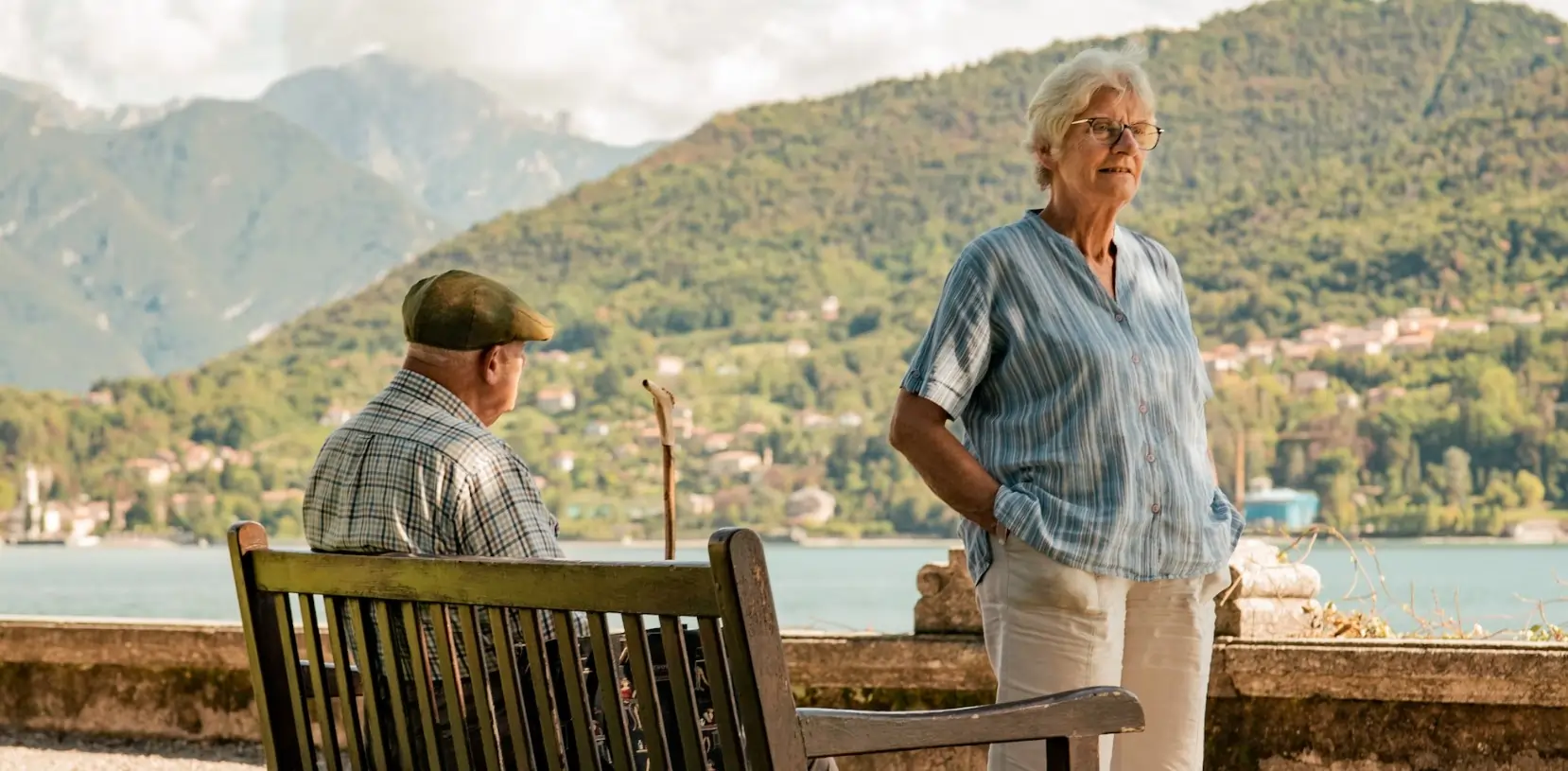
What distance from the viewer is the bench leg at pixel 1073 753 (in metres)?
2.09

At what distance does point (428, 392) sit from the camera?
2.60 metres

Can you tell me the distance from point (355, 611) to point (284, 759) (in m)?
0.29

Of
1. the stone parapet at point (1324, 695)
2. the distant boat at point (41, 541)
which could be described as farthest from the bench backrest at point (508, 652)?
the distant boat at point (41, 541)

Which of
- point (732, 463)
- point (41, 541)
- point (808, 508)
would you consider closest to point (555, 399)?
point (732, 463)

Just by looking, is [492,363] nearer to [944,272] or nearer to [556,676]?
[556,676]

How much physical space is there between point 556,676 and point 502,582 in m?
0.18

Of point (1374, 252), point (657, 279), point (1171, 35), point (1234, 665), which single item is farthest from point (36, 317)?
point (1234, 665)

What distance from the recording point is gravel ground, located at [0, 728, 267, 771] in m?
5.67

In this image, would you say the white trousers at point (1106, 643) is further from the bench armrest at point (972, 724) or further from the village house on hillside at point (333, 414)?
the village house on hillside at point (333, 414)

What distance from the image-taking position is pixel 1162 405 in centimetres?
279

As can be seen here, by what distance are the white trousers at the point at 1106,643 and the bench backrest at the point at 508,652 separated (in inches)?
18.9

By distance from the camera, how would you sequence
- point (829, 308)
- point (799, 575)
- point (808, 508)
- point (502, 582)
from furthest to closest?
1. point (829, 308)
2. point (808, 508)
3. point (799, 575)
4. point (502, 582)

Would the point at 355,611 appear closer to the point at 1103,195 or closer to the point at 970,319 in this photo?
the point at 970,319

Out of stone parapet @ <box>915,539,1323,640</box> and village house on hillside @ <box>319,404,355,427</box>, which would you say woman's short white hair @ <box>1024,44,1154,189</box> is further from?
village house on hillside @ <box>319,404,355,427</box>
